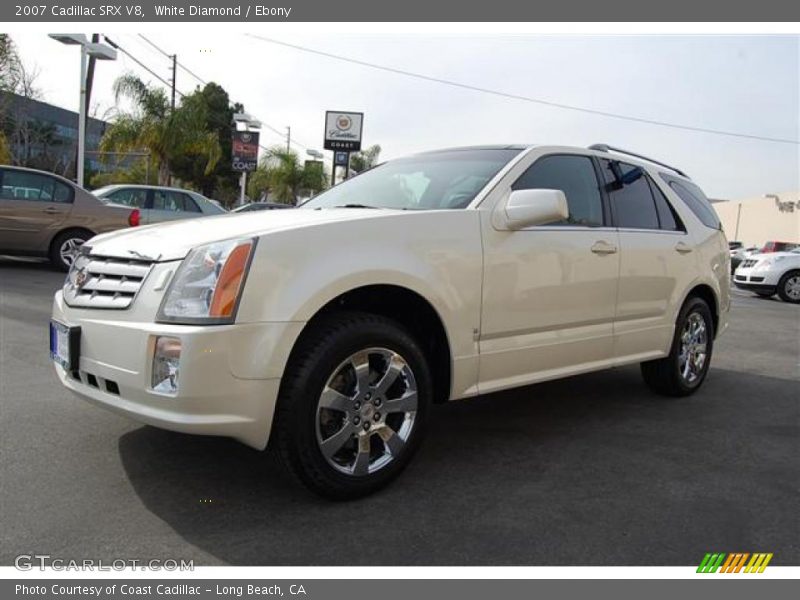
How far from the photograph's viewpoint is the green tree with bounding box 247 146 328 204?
41.0 m

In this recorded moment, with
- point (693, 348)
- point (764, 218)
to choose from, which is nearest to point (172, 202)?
point (693, 348)

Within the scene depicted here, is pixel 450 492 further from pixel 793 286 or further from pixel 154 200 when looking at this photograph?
pixel 793 286

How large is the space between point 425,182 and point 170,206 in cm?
1001

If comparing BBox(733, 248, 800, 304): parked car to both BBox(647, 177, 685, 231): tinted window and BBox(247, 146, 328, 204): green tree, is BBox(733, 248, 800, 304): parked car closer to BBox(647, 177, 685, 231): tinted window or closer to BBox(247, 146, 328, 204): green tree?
→ BBox(647, 177, 685, 231): tinted window

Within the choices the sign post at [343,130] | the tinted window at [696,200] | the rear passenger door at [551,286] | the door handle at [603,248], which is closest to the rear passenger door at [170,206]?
the tinted window at [696,200]

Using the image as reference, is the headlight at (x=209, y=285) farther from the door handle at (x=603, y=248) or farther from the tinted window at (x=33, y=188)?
the tinted window at (x=33, y=188)

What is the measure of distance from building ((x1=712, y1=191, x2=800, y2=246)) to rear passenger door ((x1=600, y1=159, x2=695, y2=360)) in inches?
1335

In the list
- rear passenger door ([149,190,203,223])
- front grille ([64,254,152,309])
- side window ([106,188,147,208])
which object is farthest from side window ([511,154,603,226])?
side window ([106,188,147,208])

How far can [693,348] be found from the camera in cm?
529

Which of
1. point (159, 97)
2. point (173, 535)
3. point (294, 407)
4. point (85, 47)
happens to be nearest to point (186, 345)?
point (294, 407)

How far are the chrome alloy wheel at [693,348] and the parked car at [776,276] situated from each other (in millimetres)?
11456

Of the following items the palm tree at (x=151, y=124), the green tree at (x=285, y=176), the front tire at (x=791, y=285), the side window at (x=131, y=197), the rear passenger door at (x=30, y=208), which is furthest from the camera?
the green tree at (x=285, y=176)

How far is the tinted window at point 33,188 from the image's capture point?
9891 mm
